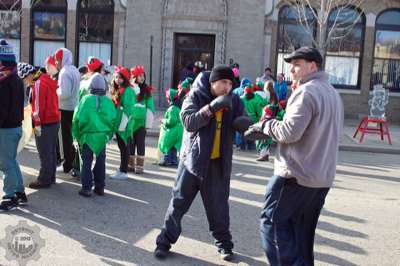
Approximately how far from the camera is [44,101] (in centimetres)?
675

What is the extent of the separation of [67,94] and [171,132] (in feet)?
7.06

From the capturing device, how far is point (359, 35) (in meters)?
19.1

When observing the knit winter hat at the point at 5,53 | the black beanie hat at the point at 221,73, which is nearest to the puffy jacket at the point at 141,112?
the knit winter hat at the point at 5,53

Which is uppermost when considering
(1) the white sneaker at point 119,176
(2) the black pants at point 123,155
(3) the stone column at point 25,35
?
(3) the stone column at point 25,35

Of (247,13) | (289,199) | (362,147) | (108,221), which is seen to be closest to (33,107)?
(108,221)

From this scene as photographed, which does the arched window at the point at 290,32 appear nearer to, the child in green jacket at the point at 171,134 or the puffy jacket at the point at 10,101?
the child in green jacket at the point at 171,134

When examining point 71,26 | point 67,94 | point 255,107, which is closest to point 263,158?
point 255,107

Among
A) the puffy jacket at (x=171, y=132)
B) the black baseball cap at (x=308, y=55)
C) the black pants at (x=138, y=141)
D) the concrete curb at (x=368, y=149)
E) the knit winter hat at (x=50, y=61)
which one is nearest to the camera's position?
the black baseball cap at (x=308, y=55)

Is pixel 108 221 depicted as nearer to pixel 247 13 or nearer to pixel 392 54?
pixel 247 13

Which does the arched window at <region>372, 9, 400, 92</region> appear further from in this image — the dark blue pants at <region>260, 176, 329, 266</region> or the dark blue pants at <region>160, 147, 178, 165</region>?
the dark blue pants at <region>260, 176, 329, 266</region>

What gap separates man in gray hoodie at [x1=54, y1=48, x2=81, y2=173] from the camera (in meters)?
7.54

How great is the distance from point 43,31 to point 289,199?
17.5m

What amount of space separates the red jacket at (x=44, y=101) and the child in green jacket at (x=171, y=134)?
256cm

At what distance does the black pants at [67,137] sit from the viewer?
304 inches
